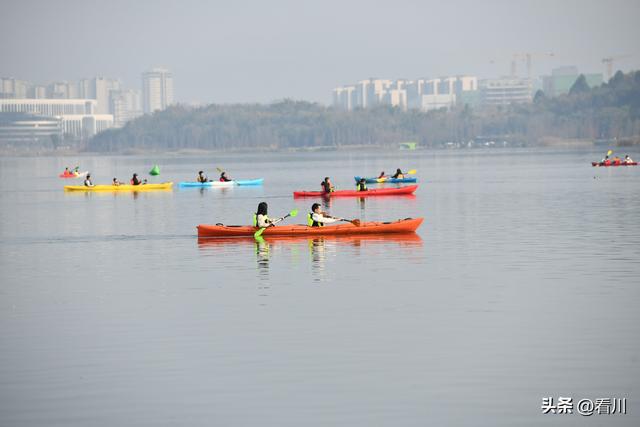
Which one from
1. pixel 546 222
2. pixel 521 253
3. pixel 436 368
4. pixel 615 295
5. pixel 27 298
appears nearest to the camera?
pixel 436 368

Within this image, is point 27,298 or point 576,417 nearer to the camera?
point 576,417

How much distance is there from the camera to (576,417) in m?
17.4

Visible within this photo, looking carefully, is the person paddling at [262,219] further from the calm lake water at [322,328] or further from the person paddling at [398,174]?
the person paddling at [398,174]

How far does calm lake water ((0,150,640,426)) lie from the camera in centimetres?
1831

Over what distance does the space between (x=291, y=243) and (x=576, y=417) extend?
2385 cm

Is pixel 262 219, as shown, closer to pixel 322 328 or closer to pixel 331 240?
pixel 331 240

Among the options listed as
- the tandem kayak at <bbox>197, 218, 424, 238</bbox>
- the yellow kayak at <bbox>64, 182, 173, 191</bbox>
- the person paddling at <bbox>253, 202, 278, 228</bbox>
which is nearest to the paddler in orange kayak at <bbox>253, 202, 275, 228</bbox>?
the person paddling at <bbox>253, 202, 278, 228</bbox>

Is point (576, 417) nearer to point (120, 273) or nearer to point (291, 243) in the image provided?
point (120, 273)

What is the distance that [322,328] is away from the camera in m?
24.1

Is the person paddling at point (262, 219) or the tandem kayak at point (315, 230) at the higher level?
the person paddling at point (262, 219)

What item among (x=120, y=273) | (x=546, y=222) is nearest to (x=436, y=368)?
(x=120, y=273)

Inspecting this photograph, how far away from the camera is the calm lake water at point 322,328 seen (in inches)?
721

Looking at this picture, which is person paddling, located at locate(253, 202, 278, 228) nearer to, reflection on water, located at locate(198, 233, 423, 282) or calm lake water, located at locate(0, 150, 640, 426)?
reflection on water, located at locate(198, 233, 423, 282)

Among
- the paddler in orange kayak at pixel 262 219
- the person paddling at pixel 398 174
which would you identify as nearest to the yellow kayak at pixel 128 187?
the person paddling at pixel 398 174
